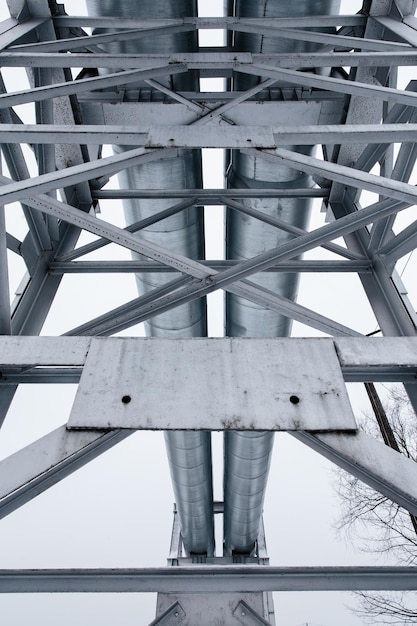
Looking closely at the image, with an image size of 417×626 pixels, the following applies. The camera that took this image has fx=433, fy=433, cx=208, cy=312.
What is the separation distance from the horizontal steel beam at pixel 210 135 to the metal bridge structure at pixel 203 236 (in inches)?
0.5

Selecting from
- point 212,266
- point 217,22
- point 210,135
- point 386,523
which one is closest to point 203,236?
point 212,266

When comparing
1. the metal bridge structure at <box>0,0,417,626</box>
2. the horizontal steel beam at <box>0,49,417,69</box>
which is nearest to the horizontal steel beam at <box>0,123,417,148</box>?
the metal bridge structure at <box>0,0,417,626</box>

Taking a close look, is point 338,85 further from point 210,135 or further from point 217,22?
point 217,22

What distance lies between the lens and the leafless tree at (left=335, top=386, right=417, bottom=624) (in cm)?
931

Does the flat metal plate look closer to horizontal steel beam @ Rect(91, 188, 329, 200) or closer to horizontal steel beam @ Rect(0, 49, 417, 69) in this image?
horizontal steel beam @ Rect(0, 49, 417, 69)

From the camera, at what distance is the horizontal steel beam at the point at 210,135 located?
264 centimetres

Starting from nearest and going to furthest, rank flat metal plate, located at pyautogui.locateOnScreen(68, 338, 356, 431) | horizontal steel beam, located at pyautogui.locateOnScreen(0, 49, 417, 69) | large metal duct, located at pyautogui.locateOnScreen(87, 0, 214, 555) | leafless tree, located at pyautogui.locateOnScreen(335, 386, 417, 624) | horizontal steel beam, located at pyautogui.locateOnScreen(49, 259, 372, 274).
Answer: flat metal plate, located at pyautogui.locateOnScreen(68, 338, 356, 431) < horizontal steel beam, located at pyautogui.locateOnScreen(0, 49, 417, 69) < large metal duct, located at pyautogui.locateOnScreen(87, 0, 214, 555) < horizontal steel beam, located at pyautogui.locateOnScreen(49, 259, 372, 274) < leafless tree, located at pyautogui.locateOnScreen(335, 386, 417, 624)

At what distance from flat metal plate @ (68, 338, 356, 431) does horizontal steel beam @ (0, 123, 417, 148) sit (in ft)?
4.51

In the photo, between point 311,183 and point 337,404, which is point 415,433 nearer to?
point 311,183

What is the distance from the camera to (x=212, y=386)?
1716 mm

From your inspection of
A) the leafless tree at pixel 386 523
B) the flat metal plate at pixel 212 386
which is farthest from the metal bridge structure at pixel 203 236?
the leafless tree at pixel 386 523

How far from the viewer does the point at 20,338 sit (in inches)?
78.7

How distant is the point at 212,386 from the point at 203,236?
14.7ft

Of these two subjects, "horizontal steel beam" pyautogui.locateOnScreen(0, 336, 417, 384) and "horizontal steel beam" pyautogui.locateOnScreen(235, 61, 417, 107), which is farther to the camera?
"horizontal steel beam" pyautogui.locateOnScreen(235, 61, 417, 107)
